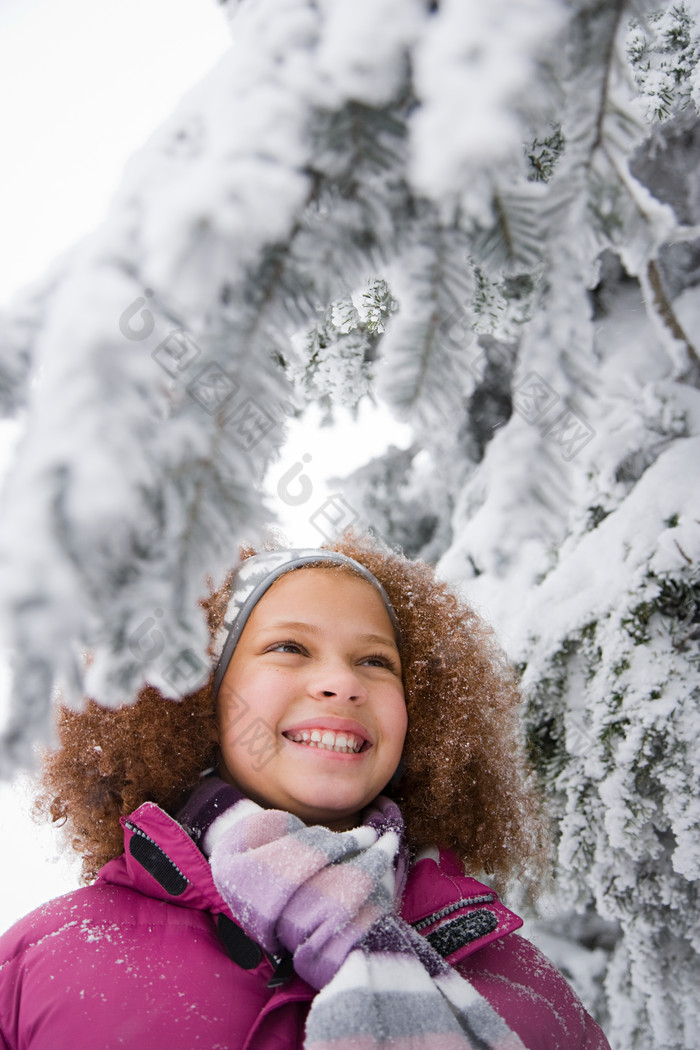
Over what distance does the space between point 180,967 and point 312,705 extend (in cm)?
62

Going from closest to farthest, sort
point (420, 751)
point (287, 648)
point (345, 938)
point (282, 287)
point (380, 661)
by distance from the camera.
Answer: point (282, 287) → point (345, 938) → point (287, 648) → point (380, 661) → point (420, 751)

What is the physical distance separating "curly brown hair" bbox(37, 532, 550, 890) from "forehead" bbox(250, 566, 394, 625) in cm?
18

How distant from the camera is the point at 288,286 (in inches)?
26.8

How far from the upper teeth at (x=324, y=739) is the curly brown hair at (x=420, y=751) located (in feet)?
1.02

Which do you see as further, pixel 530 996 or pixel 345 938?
pixel 530 996

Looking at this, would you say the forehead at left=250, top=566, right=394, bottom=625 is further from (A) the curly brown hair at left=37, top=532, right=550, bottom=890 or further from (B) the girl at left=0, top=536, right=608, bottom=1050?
(A) the curly brown hair at left=37, top=532, right=550, bottom=890

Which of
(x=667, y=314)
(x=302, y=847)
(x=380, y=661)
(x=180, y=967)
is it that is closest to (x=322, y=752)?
(x=302, y=847)

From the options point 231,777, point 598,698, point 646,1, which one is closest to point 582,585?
point 598,698

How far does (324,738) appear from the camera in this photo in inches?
67.6

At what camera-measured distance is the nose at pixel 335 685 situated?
67.6 inches

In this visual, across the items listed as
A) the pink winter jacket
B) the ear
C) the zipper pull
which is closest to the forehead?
the ear

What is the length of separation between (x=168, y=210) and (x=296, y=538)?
178 cm

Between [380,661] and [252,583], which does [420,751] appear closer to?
[380,661]

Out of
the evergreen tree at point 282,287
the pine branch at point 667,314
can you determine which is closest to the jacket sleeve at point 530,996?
the evergreen tree at point 282,287
